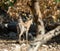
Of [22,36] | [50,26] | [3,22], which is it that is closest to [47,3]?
[22,36]

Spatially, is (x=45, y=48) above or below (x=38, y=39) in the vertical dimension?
below

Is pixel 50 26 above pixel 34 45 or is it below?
below

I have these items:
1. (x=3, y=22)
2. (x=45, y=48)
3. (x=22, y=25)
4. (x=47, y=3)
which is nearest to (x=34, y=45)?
(x=47, y=3)

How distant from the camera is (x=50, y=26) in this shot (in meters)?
15.5

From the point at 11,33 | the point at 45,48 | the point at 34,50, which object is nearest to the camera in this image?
the point at 34,50

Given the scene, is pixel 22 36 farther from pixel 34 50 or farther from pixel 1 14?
pixel 34 50

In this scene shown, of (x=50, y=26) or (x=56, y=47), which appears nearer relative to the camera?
(x=56, y=47)

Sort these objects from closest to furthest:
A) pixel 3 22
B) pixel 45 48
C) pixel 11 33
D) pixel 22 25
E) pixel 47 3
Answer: pixel 47 3
pixel 45 48
pixel 22 25
pixel 11 33
pixel 3 22

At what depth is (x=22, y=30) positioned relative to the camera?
13.2 metres

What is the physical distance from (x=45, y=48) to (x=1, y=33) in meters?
5.52

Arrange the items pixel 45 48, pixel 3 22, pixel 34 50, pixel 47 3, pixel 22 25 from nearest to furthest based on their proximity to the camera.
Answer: pixel 34 50, pixel 47 3, pixel 45 48, pixel 22 25, pixel 3 22

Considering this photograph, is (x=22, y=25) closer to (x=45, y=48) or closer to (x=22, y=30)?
(x=22, y=30)

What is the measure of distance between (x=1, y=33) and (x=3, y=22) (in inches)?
79.4

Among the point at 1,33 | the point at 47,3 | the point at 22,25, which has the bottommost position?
the point at 1,33
